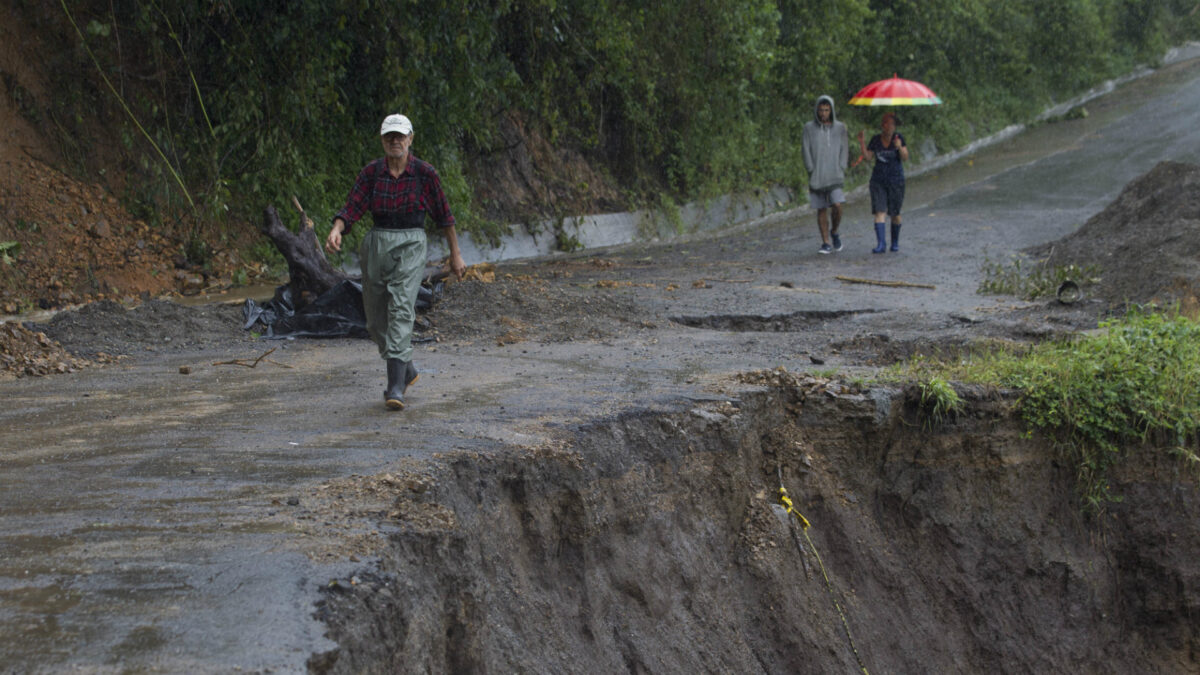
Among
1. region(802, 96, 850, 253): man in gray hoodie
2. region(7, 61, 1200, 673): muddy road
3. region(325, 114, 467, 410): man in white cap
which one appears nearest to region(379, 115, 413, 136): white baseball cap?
region(325, 114, 467, 410): man in white cap

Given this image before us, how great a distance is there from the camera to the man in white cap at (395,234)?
573 centimetres

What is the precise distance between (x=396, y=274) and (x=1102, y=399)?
14.1 feet

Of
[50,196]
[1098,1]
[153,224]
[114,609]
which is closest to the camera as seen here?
[114,609]

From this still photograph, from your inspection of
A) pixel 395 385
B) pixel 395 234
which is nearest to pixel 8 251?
pixel 395 234

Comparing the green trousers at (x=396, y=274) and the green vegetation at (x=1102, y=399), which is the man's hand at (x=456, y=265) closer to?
the green trousers at (x=396, y=274)

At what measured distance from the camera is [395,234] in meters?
5.77

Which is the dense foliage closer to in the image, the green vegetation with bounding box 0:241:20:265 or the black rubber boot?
the green vegetation with bounding box 0:241:20:265

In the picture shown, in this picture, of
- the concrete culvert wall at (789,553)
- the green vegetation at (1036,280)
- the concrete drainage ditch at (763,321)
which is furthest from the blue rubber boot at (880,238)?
the concrete culvert wall at (789,553)

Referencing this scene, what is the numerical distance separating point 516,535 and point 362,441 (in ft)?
3.03

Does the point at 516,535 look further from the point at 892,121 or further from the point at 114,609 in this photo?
the point at 892,121

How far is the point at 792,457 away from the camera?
6039 mm

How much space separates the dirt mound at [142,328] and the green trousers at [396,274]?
295 centimetres

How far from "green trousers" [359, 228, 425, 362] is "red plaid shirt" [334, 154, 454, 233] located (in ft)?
0.41

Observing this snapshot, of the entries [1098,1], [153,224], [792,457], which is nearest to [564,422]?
[792,457]
